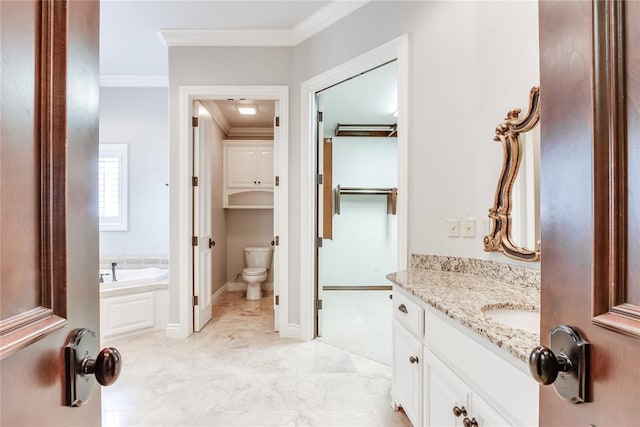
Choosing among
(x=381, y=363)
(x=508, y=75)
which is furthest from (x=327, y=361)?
(x=508, y=75)

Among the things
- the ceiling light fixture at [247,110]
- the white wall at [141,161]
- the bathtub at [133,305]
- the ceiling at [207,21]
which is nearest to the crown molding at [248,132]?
the ceiling light fixture at [247,110]

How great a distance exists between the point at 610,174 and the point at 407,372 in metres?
1.50

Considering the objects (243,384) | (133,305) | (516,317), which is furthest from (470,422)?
(133,305)

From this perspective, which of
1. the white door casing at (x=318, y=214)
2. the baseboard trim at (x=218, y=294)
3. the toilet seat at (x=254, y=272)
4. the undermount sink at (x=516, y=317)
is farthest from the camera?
the toilet seat at (x=254, y=272)

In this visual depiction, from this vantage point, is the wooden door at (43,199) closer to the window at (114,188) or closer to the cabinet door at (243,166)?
the window at (114,188)

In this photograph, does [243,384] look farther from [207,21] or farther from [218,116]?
[218,116]

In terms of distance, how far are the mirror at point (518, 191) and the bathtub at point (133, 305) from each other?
2976mm

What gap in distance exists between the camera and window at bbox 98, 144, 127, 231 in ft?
12.2

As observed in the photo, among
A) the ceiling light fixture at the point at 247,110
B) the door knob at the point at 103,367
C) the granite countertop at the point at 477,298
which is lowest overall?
the granite countertop at the point at 477,298

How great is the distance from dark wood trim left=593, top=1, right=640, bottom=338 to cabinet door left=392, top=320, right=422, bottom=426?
1162 millimetres

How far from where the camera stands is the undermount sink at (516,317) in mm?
1261

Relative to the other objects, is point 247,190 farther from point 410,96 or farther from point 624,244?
point 624,244

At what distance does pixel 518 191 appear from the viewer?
1.60 metres

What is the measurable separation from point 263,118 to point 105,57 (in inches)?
73.7
